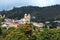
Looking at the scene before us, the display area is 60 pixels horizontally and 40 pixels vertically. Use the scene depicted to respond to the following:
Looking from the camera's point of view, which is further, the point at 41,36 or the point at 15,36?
the point at 15,36

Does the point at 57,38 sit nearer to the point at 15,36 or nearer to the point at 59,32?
the point at 59,32

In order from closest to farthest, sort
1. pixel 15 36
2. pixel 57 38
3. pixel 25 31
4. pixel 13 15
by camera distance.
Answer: pixel 57 38
pixel 15 36
pixel 25 31
pixel 13 15

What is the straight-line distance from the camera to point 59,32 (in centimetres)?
2862

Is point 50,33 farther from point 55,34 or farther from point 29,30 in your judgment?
point 29,30

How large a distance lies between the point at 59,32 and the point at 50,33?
1116mm

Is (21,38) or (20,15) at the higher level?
(21,38)

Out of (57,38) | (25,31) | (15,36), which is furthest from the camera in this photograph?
(25,31)

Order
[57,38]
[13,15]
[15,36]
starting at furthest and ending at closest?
[13,15] < [15,36] < [57,38]

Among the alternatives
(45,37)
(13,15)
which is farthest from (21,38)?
(13,15)

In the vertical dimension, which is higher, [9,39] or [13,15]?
[9,39]

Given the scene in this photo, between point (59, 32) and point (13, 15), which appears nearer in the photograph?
point (59, 32)

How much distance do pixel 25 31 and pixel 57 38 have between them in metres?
6.66

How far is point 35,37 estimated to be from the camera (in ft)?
94.5

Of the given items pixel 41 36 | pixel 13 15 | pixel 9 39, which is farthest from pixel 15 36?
pixel 13 15
